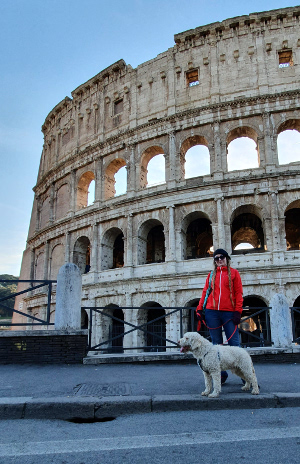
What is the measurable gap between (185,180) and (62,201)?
32.4ft

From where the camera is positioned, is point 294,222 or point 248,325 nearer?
Result: point 294,222

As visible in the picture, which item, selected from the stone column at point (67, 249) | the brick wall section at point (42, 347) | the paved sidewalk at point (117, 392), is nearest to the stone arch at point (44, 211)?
the stone column at point (67, 249)

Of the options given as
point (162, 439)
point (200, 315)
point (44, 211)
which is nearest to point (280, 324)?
point (200, 315)

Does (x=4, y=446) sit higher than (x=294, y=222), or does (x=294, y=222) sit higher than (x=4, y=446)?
(x=294, y=222)

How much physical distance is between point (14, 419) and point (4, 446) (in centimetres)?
95

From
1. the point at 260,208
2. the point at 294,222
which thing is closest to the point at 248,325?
the point at 294,222

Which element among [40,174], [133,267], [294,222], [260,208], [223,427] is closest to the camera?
[223,427]

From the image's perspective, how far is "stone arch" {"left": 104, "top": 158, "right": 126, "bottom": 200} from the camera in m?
22.0

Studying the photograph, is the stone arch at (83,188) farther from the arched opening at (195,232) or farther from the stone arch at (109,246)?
the arched opening at (195,232)

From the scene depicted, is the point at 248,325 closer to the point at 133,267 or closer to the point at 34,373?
the point at 133,267

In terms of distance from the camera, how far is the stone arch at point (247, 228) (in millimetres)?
18177

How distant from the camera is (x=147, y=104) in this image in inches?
837

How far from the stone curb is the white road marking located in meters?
0.85

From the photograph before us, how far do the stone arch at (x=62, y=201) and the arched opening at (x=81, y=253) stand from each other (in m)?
2.36
